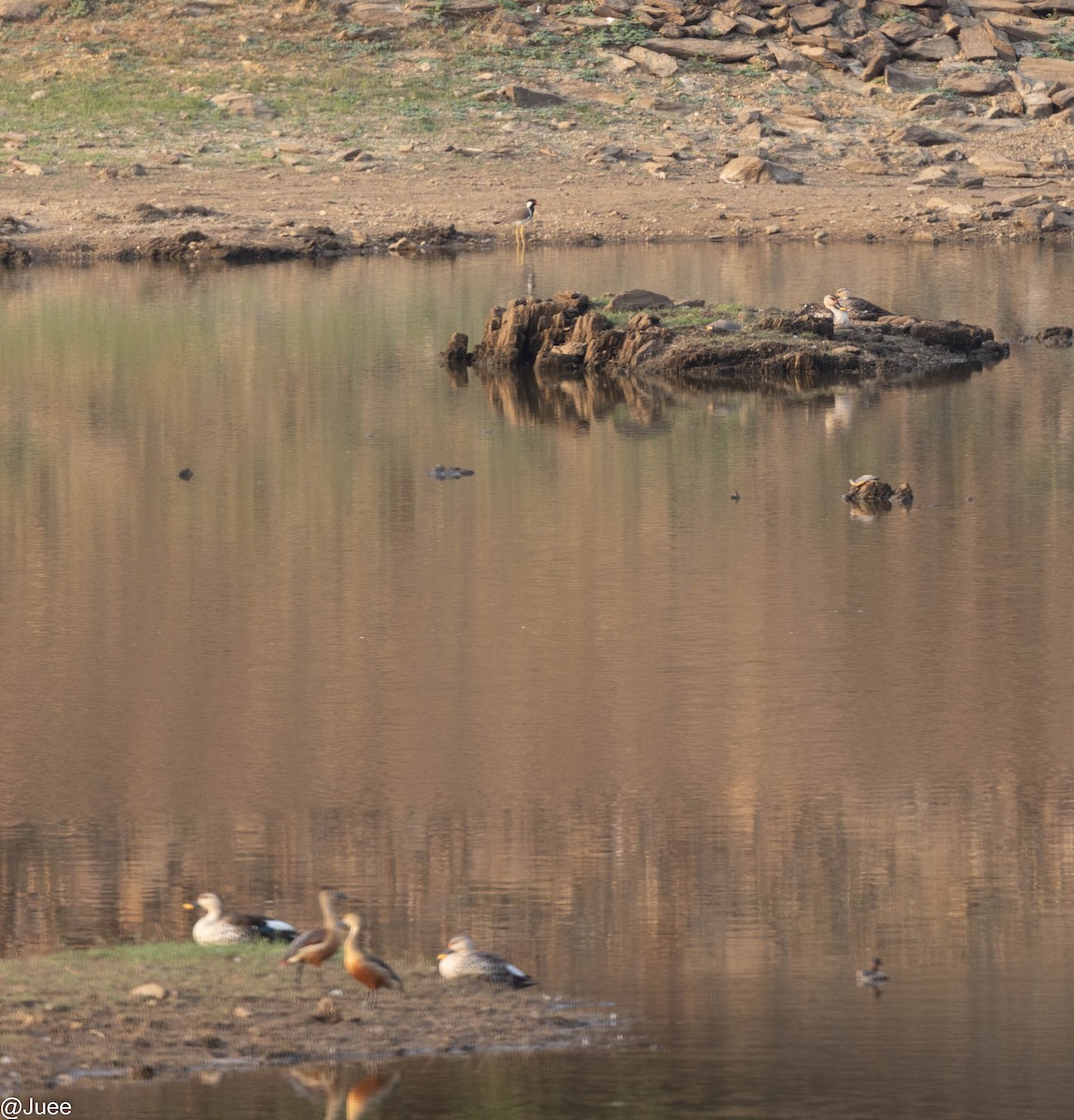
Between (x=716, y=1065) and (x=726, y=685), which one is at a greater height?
(x=726, y=685)

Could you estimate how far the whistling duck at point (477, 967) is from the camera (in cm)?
A: 980

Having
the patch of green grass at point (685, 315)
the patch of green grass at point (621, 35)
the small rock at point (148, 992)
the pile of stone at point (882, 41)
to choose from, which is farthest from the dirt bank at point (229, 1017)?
the patch of green grass at point (621, 35)

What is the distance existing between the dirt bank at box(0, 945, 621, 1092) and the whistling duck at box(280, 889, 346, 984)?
0.07 metres

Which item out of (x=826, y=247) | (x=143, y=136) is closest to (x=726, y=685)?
(x=826, y=247)

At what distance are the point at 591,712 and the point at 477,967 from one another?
4.92m

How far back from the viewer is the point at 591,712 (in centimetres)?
1464

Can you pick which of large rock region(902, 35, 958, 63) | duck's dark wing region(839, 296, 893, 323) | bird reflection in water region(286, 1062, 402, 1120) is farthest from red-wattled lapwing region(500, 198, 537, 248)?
bird reflection in water region(286, 1062, 402, 1120)

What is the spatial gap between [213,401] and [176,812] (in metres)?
16.1

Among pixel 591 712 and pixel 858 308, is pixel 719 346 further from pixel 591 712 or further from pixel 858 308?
pixel 591 712

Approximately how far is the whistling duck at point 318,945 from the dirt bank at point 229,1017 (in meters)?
0.07

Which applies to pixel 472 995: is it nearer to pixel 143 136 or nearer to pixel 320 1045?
pixel 320 1045

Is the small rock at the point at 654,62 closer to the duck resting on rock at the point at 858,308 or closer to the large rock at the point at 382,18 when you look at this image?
the large rock at the point at 382,18

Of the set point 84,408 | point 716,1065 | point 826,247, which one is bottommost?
point 716,1065

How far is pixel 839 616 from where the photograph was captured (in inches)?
679
